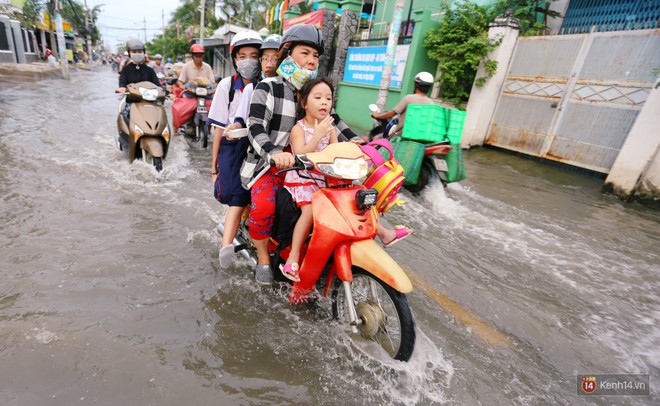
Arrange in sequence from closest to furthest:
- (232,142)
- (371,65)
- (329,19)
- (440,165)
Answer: (232,142), (440,165), (371,65), (329,19)

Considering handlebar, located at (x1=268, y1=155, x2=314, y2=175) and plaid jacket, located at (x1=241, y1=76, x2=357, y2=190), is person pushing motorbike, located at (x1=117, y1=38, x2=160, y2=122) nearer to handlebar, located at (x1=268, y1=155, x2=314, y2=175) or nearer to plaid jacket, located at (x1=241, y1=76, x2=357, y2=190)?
plaid jacket, located at (x1=241, y1=76, x2=357, y2=190)

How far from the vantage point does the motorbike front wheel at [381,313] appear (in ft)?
6.49

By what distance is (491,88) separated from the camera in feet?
27.9

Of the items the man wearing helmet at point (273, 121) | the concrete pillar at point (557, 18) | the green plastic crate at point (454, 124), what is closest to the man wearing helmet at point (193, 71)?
the green plastic crate at point (454, 124)

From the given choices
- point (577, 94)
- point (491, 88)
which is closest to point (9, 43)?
point (491, 88)

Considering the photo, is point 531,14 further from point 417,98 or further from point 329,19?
point 329,19

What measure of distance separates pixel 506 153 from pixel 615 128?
2.23m

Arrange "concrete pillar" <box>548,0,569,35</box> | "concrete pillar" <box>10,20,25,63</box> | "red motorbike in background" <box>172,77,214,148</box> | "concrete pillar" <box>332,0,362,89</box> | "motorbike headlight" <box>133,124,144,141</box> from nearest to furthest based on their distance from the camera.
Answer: "motorbike headlight" <box>133,124,144,141</box>
"red motorbike in background" <box>172,77,214,148</box>
"concrete pillar" <box>548,0,569,35</box>
"concrete pillar" <box>332,0,362,89</box>
"concrete pillar" <box>10,20,25,63</box>

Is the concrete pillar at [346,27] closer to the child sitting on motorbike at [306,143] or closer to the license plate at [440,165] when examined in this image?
the license plate at [440,165]

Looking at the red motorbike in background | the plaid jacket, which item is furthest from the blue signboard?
the plaid jacket

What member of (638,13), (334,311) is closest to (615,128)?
(638,13)

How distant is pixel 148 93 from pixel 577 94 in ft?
25.9

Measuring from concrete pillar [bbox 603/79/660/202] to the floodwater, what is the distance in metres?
1.10

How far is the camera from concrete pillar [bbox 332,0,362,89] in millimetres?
12406
